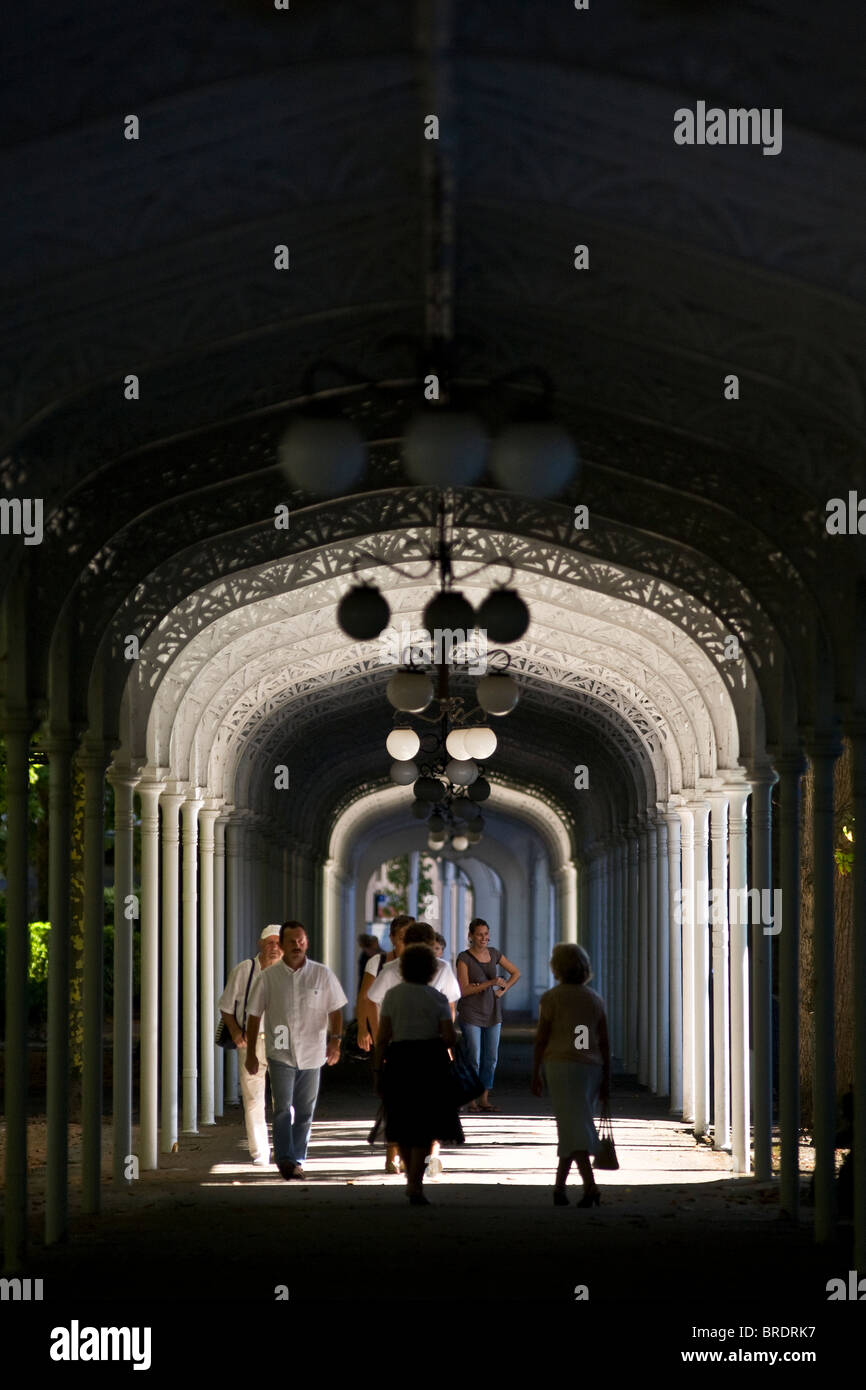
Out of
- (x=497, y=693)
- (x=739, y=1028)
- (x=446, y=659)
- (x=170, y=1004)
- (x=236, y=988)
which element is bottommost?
(x=739, y=1028)

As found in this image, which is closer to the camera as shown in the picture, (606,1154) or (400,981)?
(606,1154)

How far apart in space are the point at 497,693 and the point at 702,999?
759 cm

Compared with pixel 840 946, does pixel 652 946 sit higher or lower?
higher

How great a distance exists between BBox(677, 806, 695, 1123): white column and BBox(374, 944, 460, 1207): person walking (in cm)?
685

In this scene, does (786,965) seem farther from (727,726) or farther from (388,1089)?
(727,726)

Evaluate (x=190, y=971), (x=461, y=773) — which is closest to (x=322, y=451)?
(x=461, y=773)

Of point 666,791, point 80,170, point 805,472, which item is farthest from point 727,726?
point 80,170

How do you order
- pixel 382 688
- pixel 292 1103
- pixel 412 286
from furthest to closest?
pixel 382 688 < pixel 292 1103 < pixel 412 286

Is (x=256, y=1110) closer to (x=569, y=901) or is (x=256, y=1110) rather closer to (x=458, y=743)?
(x=458, y=743)

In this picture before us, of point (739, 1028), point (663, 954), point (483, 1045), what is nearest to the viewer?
point (739, 1028)

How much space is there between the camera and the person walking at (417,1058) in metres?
12.2

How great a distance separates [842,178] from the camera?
7332 millimetres

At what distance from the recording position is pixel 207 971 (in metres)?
18.9
